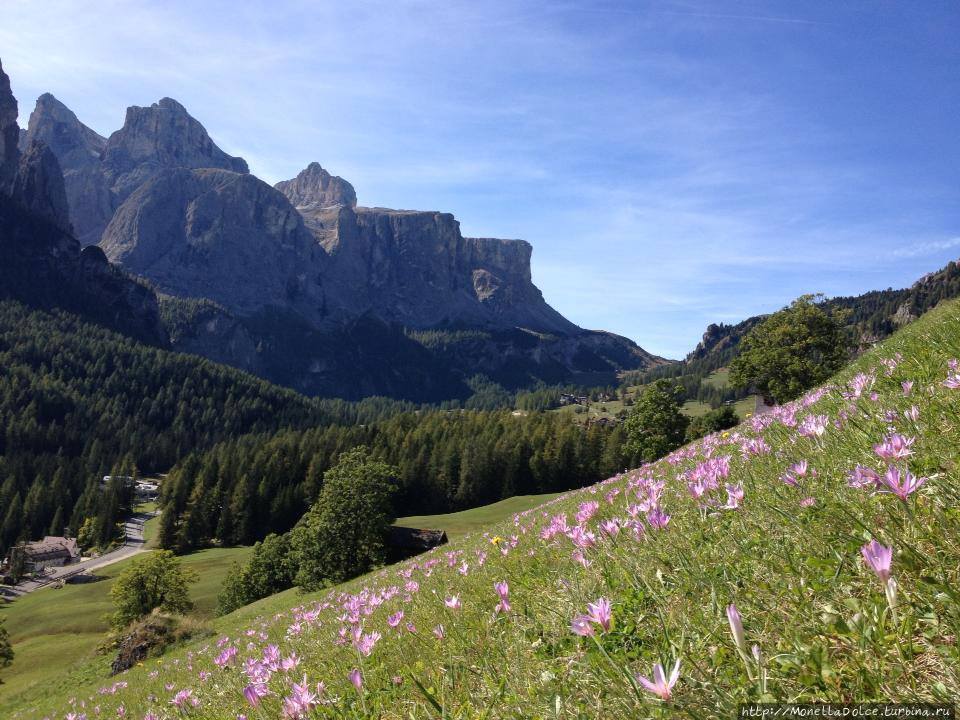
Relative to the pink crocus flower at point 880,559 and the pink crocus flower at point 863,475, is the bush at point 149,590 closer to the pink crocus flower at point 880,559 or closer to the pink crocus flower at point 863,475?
the pink crocus flower at point 863,475

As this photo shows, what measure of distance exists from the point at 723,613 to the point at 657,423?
185 ft

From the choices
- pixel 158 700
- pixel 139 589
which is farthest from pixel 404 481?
pixel 158 700

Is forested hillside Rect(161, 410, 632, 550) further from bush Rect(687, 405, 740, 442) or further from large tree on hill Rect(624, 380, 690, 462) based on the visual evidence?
large tree on hill Rect(624, 380, 690, 462)

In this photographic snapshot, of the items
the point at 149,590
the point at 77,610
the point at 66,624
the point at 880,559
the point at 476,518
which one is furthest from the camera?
the point at 77,610

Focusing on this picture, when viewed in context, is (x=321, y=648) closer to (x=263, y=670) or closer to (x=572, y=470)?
(x=263, y=670)

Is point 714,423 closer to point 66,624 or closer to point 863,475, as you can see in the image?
point 863,475

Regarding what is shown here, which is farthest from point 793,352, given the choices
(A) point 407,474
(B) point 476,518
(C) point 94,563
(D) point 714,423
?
(C) point 94,563

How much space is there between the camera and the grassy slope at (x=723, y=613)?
1.60m

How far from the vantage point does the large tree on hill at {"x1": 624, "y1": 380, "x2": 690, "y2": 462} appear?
2135 inches

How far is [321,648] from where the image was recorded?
513 centimetres

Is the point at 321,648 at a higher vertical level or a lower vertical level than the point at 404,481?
higher

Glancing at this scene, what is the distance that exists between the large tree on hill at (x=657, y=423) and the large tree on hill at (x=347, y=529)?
27.4m

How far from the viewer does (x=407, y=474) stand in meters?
112

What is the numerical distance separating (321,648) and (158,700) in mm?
3840
